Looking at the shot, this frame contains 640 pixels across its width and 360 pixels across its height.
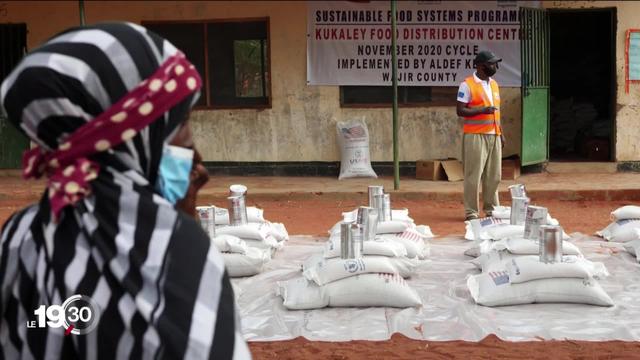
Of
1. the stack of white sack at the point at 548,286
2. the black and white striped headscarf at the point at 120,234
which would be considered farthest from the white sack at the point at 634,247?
the black and white striped headscarf at the point at 120,234

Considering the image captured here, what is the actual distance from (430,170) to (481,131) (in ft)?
10.3

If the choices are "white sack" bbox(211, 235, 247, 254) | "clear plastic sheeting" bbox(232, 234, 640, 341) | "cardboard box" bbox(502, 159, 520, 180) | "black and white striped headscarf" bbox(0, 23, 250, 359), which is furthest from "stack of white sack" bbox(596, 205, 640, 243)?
"black and white striped headscarf" bbox(0, 23, 250, 359)

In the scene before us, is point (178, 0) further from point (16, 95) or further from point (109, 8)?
point (16, 95)

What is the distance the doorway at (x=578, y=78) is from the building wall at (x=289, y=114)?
100.0 inches

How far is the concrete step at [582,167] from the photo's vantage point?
480 inches

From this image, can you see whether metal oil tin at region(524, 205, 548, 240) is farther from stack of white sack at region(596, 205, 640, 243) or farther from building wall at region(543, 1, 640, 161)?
building wall at region(543, 1, 640, 161)

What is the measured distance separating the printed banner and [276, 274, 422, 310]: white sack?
7.31 metres

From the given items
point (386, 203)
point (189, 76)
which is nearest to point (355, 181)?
point (386, 203)

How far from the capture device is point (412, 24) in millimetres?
12109

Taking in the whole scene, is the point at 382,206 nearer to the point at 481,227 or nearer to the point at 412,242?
the point at 412,242

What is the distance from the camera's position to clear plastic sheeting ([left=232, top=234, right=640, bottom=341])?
15.7ft

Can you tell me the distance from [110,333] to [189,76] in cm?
45

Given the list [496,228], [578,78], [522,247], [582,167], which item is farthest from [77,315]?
[578,78]

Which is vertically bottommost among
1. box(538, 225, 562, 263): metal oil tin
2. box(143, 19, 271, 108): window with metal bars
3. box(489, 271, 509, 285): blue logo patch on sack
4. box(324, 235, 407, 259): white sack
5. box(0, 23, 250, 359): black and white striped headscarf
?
box(489, 271, 509, 285): blue logo patch on sack
